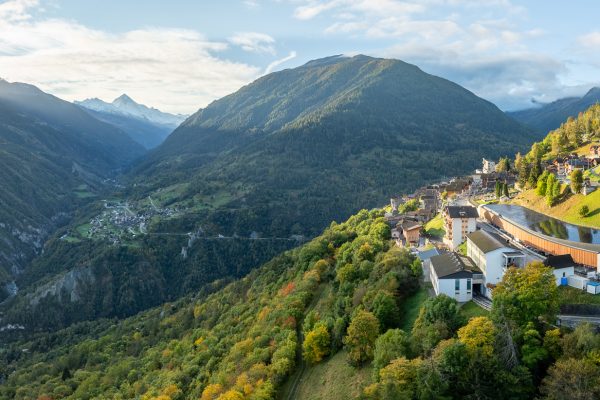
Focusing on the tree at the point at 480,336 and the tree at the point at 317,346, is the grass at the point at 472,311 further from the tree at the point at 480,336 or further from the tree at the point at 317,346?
the tree at the point at 317,346

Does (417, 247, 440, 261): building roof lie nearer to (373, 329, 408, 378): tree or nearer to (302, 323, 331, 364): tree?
(302, 323, 331, 364): tree

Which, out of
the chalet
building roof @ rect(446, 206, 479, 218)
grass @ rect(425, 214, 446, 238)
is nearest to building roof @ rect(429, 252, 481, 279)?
the chalet

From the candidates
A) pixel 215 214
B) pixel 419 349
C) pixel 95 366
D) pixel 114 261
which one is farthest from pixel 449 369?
pixel 215 214

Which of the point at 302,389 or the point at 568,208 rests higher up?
the point at 568,208

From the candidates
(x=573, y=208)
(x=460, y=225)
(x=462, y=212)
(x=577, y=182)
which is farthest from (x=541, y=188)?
(x=460, y=225)

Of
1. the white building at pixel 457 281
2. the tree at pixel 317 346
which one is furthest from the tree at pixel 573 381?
the tree at pixel 317 346

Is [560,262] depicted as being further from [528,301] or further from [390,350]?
[390,350]

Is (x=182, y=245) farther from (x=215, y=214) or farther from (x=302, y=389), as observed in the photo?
(x=302, y=389)
